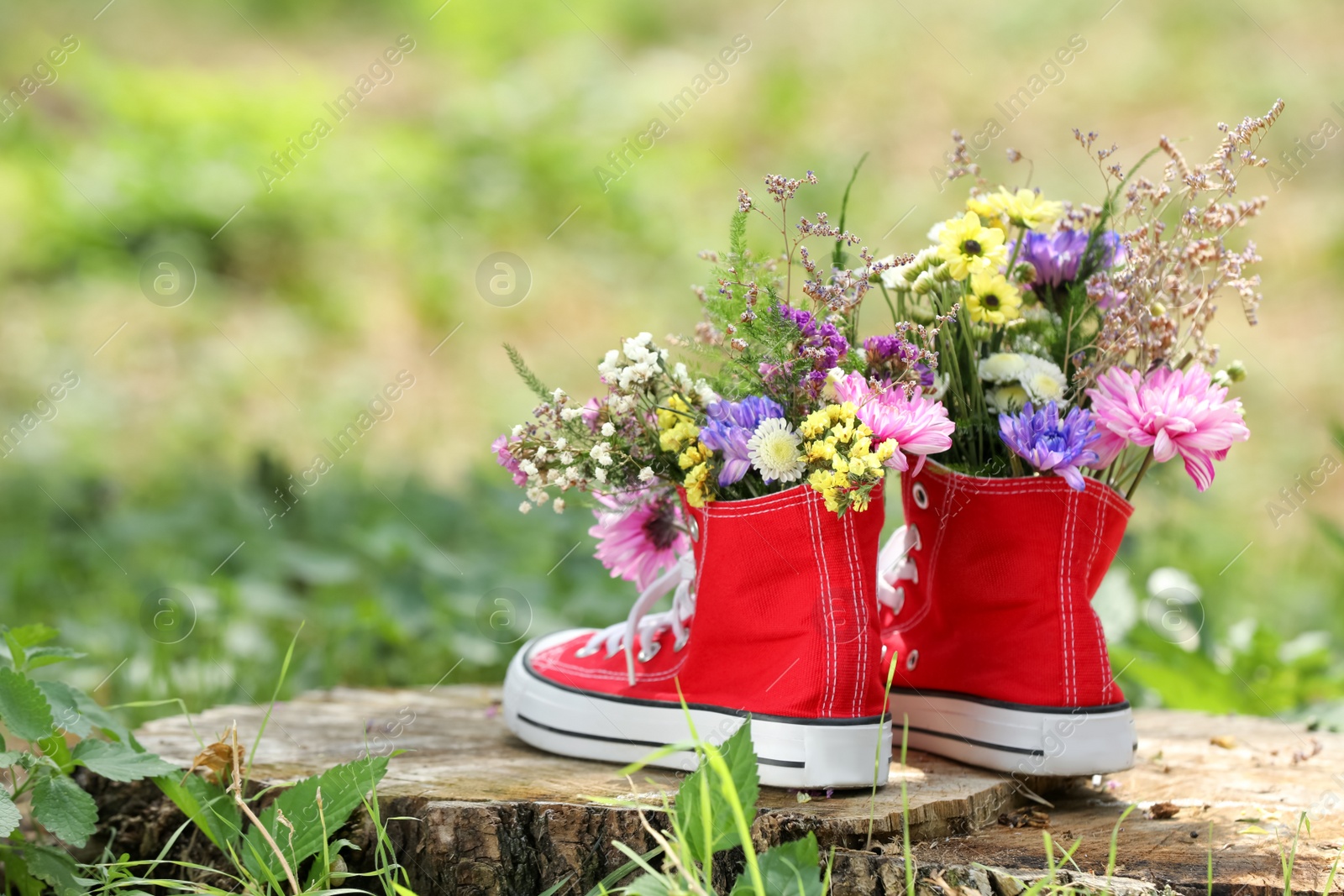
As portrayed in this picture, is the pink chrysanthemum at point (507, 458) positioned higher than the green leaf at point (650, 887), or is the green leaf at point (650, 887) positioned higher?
the pink chrysanthemum at point (507, 458)

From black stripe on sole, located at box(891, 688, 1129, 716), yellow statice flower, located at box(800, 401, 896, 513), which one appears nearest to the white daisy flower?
yellow statice flower, located at box(800, 401, 896, 513)

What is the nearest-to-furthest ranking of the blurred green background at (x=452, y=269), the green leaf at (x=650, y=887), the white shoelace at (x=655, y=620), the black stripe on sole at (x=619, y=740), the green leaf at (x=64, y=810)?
1. the green leaf at (x=650, y=887)
2. the green leaf at (x=64, y=810)
3. the black stripe on sole at (x=619, y=740)
4. the white shoelace at (x=655, y=620)
5. the blurred green background at (x=452, y=269)

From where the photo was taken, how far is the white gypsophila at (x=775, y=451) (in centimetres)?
120

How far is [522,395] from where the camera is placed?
15.2ft

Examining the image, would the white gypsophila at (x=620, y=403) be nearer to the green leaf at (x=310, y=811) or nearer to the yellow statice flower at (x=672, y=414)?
the yellow statice flower at (x=672, y=414)

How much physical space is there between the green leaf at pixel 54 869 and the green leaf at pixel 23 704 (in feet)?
0.42

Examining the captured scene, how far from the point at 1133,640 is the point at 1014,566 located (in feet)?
3.44

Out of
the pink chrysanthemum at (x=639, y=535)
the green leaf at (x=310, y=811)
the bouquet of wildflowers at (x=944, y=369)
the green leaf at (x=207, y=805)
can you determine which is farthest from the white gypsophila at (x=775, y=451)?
the green leaf at (x=207, y=805)

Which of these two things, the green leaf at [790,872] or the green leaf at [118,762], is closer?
the green leaf at [790,872]

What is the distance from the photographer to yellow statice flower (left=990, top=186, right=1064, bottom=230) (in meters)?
1.31

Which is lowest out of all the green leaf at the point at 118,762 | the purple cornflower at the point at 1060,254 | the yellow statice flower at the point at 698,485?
the green leaf at the point at 118,762

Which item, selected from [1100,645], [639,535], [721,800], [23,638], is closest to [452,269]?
[639,535]

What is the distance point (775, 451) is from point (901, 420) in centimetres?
13

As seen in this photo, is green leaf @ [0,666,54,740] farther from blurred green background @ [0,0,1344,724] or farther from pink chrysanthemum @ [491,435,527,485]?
blurred green background @ [0,0,1344,724]
